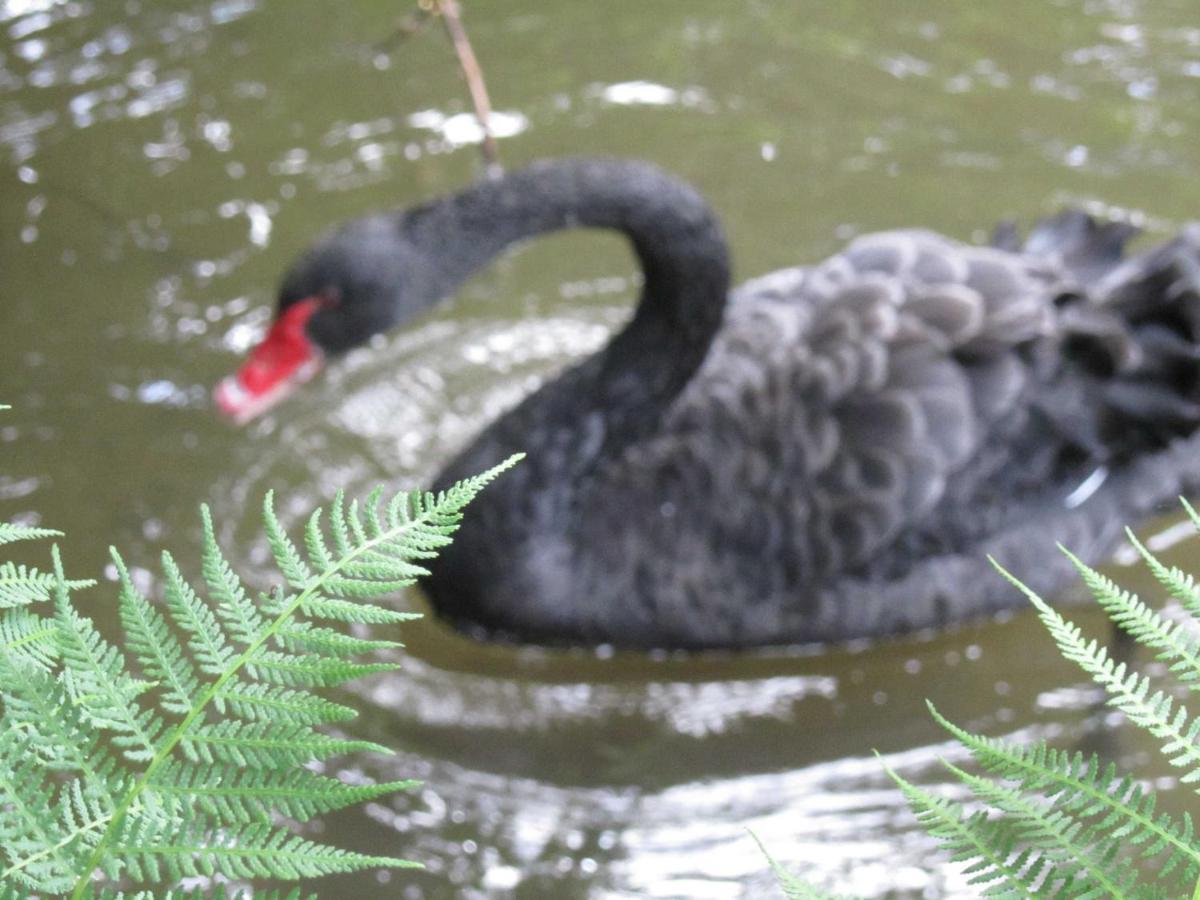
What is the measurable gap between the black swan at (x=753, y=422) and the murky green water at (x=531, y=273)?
0.16m

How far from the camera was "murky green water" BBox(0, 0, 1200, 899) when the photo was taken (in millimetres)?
2803

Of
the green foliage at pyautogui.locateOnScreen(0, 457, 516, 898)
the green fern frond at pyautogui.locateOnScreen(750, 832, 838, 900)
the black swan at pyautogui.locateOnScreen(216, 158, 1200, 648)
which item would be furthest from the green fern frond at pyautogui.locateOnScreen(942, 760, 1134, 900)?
the black swan at pyautogui.locateOnScreen(216, 158, 1200, 648)

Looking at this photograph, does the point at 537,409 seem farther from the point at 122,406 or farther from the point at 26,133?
the point at 26,133

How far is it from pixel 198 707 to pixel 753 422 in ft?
7.75

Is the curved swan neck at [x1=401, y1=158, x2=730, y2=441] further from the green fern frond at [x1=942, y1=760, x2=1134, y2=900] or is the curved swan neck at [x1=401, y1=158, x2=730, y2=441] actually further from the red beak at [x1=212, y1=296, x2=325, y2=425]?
the green fern frond at [x1=942, y1=760, x2=1134, y2=900]

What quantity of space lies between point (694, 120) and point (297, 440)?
181cm

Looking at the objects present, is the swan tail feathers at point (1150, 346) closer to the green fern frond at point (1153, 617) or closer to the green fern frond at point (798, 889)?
the green fern frond at point (1153, 617)

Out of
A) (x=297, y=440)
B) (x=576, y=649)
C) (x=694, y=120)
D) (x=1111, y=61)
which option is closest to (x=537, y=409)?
(x=576, y=649)

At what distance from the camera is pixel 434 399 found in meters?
3.77

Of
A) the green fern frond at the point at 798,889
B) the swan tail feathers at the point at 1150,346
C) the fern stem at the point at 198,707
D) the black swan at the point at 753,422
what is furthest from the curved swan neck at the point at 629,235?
the green fern frond at the point at 798,889

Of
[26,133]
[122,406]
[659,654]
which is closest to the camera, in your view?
[659,654]

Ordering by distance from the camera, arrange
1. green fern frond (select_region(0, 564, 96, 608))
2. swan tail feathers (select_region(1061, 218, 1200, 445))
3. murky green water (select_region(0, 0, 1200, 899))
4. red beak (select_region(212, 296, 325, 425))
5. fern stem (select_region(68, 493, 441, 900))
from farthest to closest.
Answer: swan tail feathers (select_region(1061, 218, 1200, 445)) < red beak (select_region(212, 296, 325, 425)) < murky green water (select_region(0, 0, 1200, 899)) < green fern frond (select_region(0, 564, 96, 608)) < fern stem (select_region(68, 493, 441, 900))

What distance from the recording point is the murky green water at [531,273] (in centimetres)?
280

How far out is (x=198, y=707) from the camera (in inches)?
30.3
